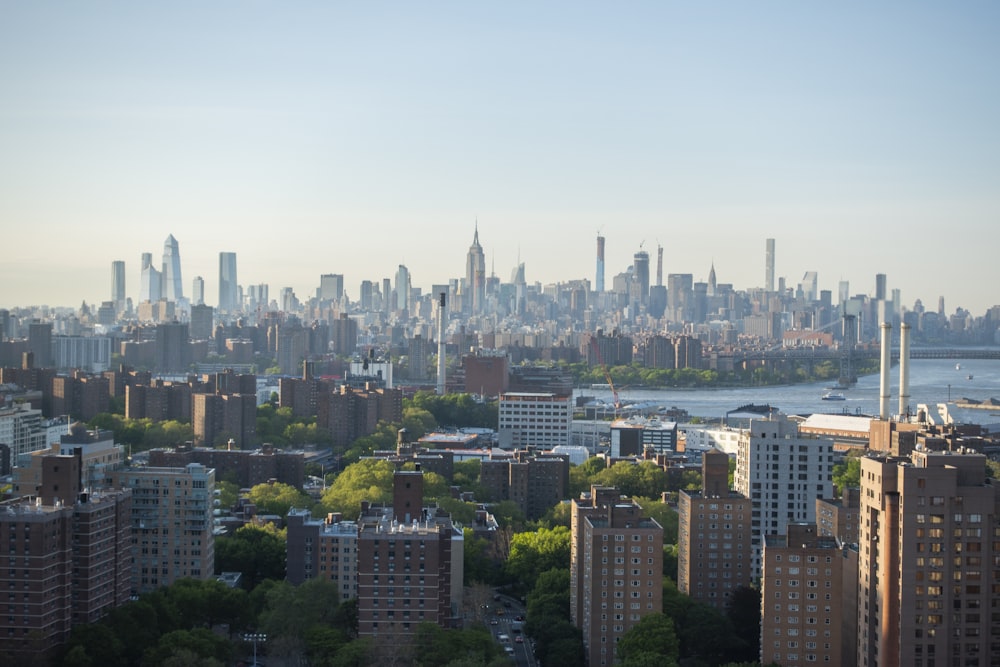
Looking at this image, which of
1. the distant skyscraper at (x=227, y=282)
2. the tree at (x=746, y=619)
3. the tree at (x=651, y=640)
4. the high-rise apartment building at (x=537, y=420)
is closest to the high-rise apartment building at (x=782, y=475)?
the tree at (x=746, y=619)

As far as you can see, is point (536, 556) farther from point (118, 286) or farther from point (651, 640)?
point (118, 286)

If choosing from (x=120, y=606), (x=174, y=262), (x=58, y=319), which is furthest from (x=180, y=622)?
(x=174, y=262)

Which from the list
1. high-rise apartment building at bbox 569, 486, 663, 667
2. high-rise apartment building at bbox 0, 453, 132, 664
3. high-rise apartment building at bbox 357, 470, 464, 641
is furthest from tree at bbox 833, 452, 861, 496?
high-rise apartment building at bbox 0, 453, 132, 664

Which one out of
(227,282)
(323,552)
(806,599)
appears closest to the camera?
(806,599)

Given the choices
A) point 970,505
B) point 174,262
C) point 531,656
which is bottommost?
point 531,656

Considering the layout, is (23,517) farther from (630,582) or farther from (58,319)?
(58,319)

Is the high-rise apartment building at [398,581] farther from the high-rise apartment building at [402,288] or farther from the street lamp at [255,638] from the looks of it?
the high-rise apartment building at [402,288]

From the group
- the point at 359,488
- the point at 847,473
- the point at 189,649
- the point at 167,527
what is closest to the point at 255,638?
the point at 189,649
